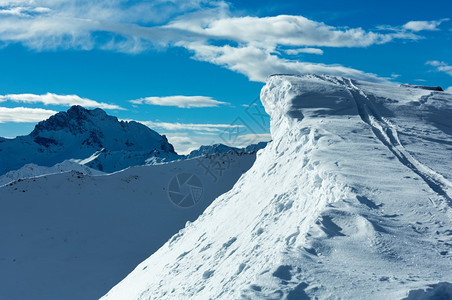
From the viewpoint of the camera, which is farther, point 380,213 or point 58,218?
point 58,218

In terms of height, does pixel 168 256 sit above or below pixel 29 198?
above

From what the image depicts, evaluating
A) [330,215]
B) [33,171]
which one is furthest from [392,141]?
[33,171]

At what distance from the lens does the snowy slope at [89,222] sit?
1645 centimetres

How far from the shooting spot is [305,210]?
6504 mm

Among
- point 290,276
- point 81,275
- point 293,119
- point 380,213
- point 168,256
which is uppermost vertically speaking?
point 293,119

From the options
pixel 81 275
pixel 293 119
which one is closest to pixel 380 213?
pixel 293 119

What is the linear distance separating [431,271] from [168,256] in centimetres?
642

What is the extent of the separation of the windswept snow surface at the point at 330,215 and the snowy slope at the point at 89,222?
701 centimetres

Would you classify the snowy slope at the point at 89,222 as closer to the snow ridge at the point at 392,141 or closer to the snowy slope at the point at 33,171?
the snow ridge at the point at 392,141

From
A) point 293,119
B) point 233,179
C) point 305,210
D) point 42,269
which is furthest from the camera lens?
point 233,179

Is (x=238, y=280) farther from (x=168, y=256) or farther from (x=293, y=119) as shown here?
(x=293, y=119)

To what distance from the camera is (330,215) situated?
18.6 ft

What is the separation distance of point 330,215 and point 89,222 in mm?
17325

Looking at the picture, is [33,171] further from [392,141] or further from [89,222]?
[392,141]
